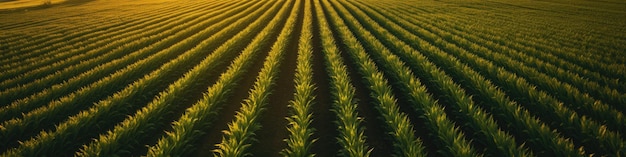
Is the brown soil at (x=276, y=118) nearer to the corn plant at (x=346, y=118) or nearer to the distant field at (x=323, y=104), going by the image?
the distant field at (x=323, y=104)

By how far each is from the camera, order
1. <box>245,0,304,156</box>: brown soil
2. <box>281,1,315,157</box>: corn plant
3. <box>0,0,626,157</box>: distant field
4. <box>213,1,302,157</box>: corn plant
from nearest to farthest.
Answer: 1. <box>281,1,315,157</box>: corn plant
2. <box>213,1,302,157</box>: corn plant
3. <box>0,0,626,157</box>: distant field
4. <box>245,0,304,156</box>: brown soil

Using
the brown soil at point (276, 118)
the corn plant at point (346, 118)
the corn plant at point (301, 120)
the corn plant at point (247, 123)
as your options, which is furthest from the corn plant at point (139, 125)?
the corn plant at point (346, 118)

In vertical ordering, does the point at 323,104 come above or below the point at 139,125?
below

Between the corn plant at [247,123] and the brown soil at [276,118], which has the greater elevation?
the corn plant at [247,123]

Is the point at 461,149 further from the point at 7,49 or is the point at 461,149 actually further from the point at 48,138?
the point at 7,49

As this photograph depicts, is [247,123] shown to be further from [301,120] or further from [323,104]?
[323,104]

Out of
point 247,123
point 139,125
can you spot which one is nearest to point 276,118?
point 247,123

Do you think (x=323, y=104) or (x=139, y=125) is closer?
(x=139, y=125)

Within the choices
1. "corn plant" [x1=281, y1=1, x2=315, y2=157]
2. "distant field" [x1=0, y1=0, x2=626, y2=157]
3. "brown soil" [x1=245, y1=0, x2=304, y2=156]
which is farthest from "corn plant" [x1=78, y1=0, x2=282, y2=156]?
"corn plant" [x1=281, y1=1, x2=315, y2=157]

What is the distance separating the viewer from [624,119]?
212 inches

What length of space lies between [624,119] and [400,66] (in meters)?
4.94

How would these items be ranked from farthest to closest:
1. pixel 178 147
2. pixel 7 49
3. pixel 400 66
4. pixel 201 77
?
pixel 7 49
pixel 201 77
pixel 400 66
pixel 178 147

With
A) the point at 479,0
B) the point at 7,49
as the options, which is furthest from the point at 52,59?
the point at 479,0

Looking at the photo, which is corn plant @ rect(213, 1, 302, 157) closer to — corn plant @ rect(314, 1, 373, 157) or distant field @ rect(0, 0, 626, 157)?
distant field @ rect(0, 0, 626, 157)
